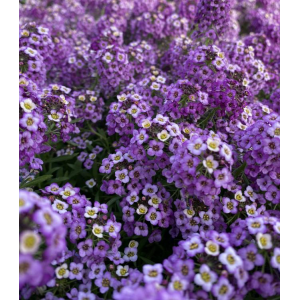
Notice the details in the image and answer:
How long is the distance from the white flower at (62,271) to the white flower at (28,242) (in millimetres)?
911

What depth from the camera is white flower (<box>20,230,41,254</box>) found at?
1579 millimetres

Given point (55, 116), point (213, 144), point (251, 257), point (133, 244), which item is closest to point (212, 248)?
point (251, 257)

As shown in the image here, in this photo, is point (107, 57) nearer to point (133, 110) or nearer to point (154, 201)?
point (133, 110)

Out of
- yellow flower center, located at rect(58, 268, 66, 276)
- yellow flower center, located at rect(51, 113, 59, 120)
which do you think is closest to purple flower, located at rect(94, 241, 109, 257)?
yellow flower center, located at rect(58, 268, 66, 276)

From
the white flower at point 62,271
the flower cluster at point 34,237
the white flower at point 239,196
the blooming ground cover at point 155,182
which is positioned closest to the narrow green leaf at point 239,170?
the blooming ground cover at point 155,182

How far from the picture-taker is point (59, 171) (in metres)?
3.80

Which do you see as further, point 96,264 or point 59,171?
point 59,171

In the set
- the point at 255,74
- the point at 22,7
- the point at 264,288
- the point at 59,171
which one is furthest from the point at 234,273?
the point at 22,7

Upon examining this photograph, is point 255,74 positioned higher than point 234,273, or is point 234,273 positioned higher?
point 255,74

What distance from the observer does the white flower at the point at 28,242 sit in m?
1.58

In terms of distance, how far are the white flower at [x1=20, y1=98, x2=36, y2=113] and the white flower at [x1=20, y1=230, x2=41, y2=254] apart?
4.42 feet

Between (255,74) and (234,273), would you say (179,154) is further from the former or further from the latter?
(255,74)

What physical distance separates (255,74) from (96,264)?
331cm

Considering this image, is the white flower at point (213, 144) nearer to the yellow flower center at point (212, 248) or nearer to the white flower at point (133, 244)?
the yellow flower center at point (212, 248)
